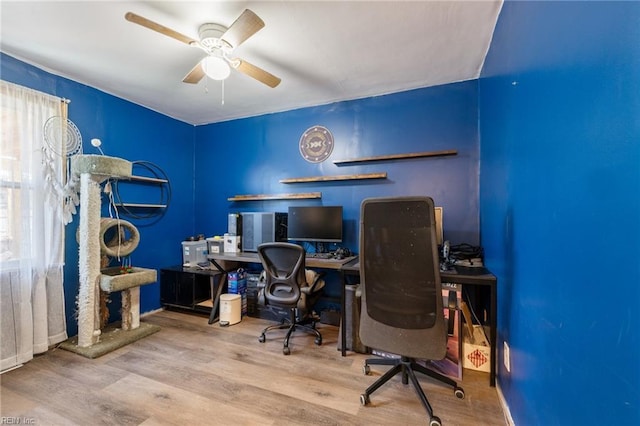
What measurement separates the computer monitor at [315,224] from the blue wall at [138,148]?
172cm

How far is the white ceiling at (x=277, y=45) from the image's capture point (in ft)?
5.49

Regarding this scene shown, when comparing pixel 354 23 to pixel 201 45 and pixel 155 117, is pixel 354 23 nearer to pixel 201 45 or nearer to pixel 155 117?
pixel 201 45

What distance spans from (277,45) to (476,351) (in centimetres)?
283

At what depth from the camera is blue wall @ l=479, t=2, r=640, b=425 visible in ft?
1.98

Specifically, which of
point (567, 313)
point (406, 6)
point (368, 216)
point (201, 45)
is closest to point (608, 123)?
point (567, 313)

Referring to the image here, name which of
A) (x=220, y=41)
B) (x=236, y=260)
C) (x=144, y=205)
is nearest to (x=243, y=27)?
(x=220, y=41)

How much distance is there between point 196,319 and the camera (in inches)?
120

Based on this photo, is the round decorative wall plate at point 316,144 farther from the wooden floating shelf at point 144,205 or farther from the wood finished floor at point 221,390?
the wood finished floor at point 221,390

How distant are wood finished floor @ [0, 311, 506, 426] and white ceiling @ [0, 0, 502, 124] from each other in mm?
2523

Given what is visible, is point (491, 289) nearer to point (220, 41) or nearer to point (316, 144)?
point (316, 144)

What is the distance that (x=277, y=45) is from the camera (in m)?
2.05

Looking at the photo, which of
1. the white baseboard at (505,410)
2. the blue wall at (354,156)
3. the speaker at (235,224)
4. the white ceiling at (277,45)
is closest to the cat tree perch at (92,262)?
the white ceiling at (277,45)

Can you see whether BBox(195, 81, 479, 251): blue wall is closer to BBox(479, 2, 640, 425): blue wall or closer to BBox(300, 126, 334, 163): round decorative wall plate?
BBox(300, 126, 334, 163): round decorative wall plate

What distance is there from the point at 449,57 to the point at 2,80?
3655 millimetres
